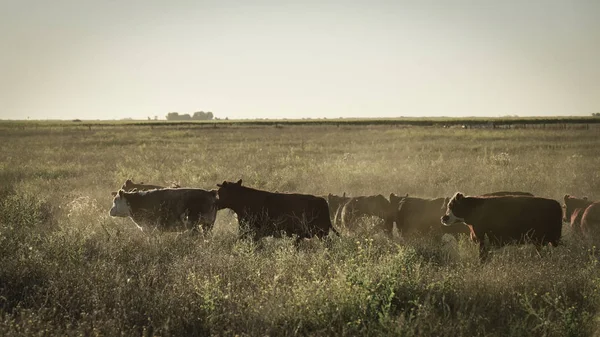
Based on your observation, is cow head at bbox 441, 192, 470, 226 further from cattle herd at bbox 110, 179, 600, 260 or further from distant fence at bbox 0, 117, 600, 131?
distant fence at bbox 0, 117, 600, 131

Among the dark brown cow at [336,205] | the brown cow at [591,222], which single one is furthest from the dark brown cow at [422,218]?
the brown cow at [591,222]

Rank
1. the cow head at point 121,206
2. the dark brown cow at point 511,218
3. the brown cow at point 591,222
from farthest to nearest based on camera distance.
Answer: the cow head at point 121,206, the brown cow at point 591,222, the dark brown cow at point 511,218

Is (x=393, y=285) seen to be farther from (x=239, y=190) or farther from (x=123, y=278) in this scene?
(x=239, y=190)

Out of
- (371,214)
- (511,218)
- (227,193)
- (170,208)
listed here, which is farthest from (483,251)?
(170,208)

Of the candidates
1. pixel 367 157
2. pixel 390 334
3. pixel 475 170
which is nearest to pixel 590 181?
pixel 475 170

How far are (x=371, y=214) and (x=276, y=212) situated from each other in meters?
2.43

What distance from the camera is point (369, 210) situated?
36.9ft

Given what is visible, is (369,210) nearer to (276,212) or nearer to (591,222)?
(276,212)

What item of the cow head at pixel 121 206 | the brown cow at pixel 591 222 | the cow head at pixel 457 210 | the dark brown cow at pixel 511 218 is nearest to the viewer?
the dark brown cow at pixel 511 218

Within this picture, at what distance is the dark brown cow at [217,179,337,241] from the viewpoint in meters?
9.89

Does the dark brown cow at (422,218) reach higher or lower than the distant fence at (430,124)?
lower

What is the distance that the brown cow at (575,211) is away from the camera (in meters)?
10.4

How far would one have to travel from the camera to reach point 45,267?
6965 millimetres

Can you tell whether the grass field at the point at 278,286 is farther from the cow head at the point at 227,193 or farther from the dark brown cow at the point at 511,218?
the cow head at the point at 227,193
